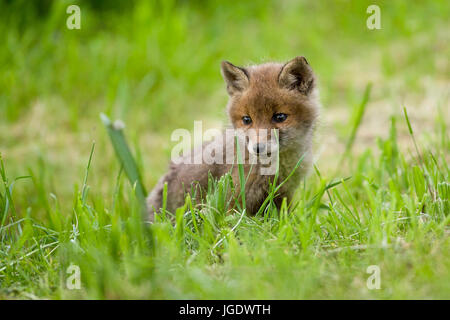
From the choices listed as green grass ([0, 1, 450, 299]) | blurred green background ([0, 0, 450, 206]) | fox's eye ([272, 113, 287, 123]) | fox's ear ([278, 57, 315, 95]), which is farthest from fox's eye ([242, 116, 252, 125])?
blurred green background ([0, 0, 450, 206])

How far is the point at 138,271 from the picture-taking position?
2.16 m

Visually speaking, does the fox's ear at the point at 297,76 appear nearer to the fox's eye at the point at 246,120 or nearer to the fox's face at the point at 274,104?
the fox's face at the point at 274,104

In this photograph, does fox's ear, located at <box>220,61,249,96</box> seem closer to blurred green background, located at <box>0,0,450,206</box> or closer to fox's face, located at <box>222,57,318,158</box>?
fox's face, located at <box>222,57,318,158</box>

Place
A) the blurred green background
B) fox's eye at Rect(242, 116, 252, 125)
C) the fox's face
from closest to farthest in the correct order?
the fox's face, fox's eye at Rect(242, 116, 252, 125), the blurred green background

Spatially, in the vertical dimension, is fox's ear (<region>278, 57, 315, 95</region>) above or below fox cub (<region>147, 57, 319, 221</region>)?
above

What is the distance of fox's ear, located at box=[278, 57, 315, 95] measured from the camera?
3.38m

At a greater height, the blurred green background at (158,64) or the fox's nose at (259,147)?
the blurred green background at (158,64)

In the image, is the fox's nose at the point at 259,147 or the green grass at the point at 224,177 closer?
the green grass at the point at 224,177

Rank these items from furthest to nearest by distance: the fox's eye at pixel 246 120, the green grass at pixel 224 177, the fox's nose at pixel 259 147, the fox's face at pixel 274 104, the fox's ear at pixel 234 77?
the fox's ear at pixel 234 77 < the fox's eye at pixel 246 120 < the fox's face at pixel 274 104 < the fox's nose at pixel 259 147 < the green grass at pixel 224 177

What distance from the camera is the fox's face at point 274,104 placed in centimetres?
331

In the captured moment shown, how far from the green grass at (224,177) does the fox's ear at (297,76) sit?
0.57m

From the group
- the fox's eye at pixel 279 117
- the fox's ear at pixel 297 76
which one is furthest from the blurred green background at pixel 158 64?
the fox's eye at pixel 279 117

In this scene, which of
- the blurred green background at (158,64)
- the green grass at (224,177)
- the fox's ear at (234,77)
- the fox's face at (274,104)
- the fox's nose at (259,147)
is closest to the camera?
the green grass at (224,177)
